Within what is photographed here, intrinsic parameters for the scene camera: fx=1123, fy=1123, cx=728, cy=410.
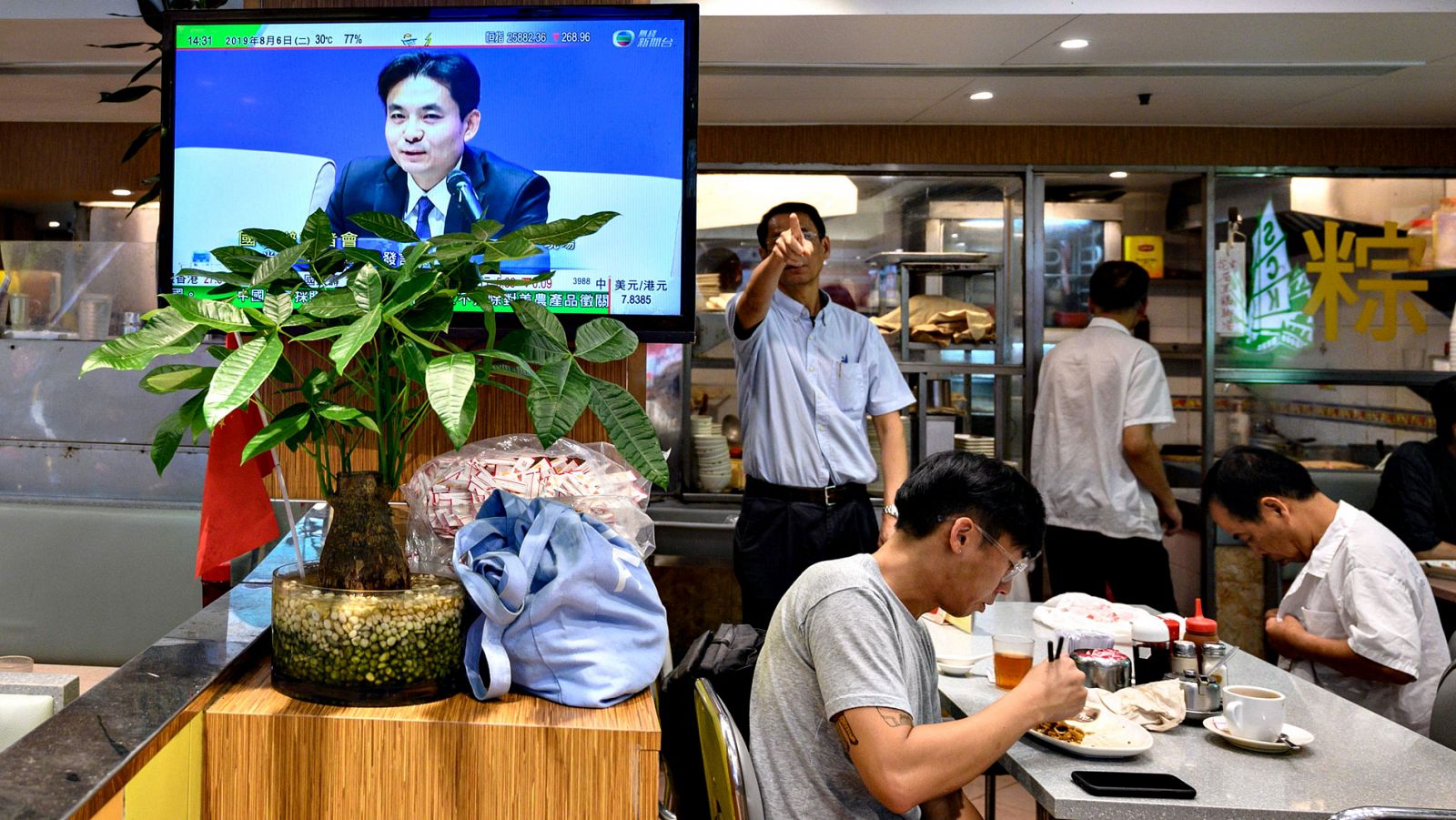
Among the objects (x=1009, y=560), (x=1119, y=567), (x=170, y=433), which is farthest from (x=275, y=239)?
(x=1119, y=567)

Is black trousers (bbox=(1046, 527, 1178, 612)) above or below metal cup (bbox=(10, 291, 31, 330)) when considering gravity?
below

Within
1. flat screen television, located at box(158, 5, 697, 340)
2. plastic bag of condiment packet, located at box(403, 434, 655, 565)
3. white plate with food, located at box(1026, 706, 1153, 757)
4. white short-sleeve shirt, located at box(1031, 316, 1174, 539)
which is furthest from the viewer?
white short-sleeve shirt, located at box(1031, 316, 1174, 539)

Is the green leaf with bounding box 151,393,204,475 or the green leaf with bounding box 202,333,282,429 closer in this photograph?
the green leaf with bounding box 202,333,282,429

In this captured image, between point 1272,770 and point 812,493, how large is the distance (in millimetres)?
1586

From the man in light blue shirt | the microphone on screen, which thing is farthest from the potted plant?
the man in light blue shirt

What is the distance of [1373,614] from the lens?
255 centimetres

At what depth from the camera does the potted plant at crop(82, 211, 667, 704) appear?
4.18 feet

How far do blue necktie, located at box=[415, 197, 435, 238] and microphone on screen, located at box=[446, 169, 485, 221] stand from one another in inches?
1.8

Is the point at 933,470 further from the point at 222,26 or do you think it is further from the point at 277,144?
the point at 222,26

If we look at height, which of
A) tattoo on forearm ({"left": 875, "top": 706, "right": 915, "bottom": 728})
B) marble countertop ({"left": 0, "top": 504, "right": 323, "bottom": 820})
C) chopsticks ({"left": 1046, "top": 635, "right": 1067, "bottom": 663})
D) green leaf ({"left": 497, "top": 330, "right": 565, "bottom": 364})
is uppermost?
green leaf ({"left": 497, "top": 330, "right": 565, "bottom": 364})

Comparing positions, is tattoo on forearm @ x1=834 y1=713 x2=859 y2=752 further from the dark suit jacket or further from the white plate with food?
the dark suit jacket

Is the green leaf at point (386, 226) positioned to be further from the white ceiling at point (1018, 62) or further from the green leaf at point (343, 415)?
the white ceiling at point (1018, 62)

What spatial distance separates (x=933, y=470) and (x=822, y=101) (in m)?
3.24

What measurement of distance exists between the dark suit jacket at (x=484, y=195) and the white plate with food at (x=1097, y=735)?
1.24 metres
